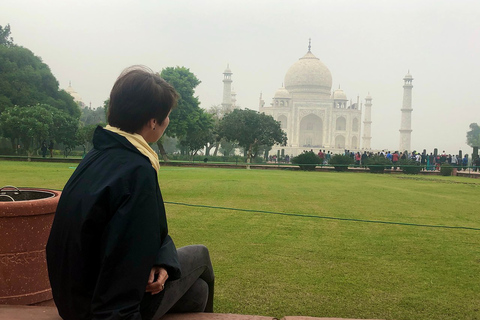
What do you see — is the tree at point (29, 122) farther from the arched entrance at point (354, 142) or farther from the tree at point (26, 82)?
the arched entrance at point (354, 142)

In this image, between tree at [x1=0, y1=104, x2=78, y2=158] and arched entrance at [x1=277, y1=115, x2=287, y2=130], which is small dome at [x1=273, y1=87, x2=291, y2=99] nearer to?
arched entrance at [x1=277, y1=115, x2=287, y2=130]

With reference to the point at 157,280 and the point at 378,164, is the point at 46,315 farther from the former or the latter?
the point at 378,164

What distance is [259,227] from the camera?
510 cm

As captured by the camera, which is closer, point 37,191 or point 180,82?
point 37,191

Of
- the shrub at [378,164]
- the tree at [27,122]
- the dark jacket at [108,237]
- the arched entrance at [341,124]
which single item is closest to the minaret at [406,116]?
the arched entrance at [341,124]

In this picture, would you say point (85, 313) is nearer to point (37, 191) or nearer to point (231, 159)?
point (37, 191)

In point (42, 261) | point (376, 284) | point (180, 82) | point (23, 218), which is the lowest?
point (376, 284)

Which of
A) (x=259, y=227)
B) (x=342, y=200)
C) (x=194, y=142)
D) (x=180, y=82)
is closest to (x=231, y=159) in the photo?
(x=194, y=142)

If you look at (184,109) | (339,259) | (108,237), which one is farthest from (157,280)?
(184,109)

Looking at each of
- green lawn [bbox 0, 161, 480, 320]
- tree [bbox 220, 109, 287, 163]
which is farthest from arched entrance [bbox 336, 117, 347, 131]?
green lawn [bbox 0, 161, 480, 320]

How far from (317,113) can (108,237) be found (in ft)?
177

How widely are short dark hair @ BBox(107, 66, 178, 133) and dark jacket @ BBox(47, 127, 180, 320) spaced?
3.5 inches

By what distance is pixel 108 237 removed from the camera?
1.46 m

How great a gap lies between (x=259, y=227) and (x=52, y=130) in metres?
22.0
